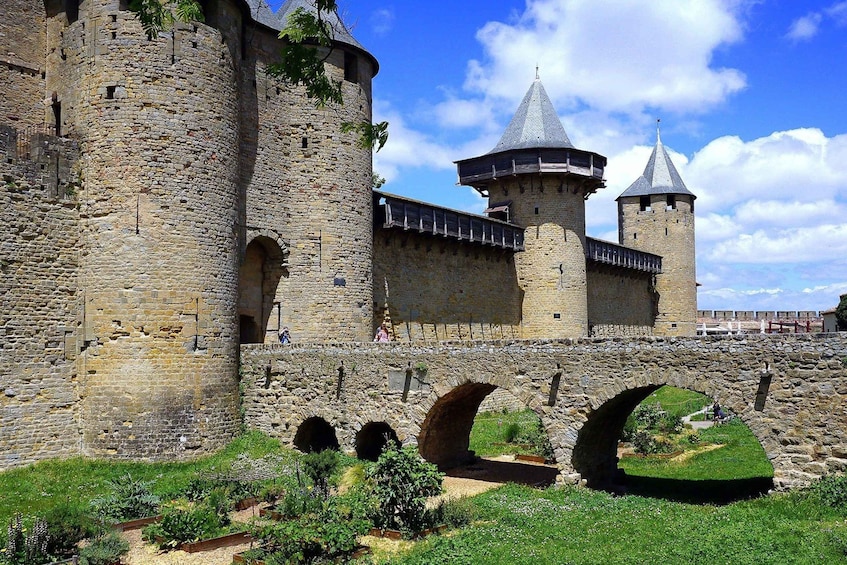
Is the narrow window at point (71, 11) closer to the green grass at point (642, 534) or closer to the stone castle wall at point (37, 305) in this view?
the stone castle wall at point (37, 305)

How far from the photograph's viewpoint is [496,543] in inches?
483

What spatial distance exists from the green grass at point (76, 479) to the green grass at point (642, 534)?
6.91 m

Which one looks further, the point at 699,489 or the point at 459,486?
the point at 459,486

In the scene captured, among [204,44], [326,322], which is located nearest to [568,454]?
[326,322]

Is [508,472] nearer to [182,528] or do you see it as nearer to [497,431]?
[497,431]

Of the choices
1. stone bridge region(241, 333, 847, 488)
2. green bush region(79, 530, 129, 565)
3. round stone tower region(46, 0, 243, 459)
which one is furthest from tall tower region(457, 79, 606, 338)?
green bush region(79, 530, 129, 565)

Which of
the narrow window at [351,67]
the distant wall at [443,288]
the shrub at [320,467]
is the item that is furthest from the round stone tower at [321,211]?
the shrub at [320,467]

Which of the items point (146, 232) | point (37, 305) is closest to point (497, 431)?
point (146, 232)

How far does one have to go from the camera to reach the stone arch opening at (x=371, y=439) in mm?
19305

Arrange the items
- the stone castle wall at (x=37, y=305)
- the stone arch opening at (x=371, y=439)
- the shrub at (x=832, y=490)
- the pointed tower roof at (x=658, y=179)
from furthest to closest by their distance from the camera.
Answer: the pointed tower roof at (x=658, y=179), the stone arch opening at (x=371, y=439), the stone castle wall at (x=37, y=305), the shrub at (x=832, y=490)

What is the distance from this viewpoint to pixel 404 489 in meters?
13.6

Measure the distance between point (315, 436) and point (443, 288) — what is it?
30.5ft

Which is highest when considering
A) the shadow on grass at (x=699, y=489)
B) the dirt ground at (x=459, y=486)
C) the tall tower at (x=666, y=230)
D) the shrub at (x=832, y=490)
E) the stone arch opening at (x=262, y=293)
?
the tall tower at (x=666, y=230)

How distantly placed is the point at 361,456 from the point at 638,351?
7694mm
